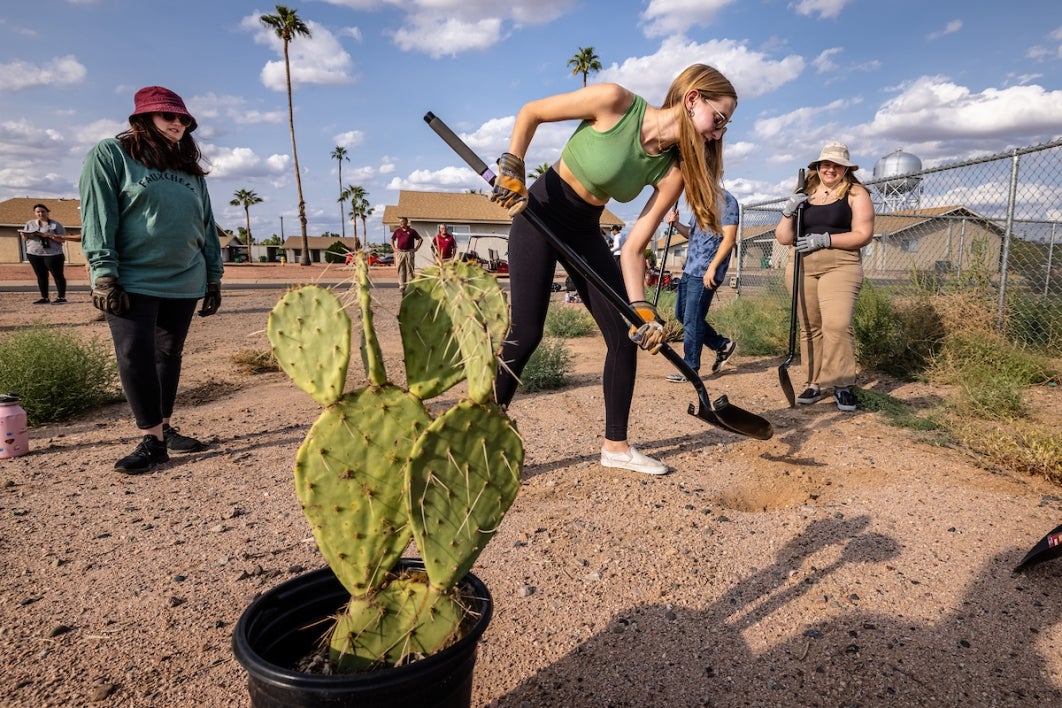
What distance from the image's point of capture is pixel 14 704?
66.6 inches

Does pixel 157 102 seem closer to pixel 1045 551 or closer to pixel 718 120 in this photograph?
pixel 718 120

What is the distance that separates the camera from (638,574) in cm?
237

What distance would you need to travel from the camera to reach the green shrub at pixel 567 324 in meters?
9.38

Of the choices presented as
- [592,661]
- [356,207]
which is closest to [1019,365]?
[592,661]

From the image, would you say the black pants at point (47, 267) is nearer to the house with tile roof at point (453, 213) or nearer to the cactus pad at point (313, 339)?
the cactus pad at point (313, 339)

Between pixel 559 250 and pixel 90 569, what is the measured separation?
7.37 feet

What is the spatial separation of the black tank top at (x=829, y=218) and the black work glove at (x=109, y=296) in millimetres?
4626

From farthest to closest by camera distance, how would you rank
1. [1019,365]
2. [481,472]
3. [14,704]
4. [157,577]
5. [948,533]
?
[1019,365], [948,533], [157,577], [14,704], [481,472]

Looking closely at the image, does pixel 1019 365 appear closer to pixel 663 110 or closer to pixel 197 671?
pixel 663 110

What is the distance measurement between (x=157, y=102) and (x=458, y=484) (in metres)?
2.97

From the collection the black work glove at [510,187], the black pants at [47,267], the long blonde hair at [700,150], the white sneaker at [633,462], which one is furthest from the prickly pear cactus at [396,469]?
the black pants at [47,267]

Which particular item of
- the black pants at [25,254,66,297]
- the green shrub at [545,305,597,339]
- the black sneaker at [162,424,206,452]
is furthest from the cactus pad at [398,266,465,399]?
the black pants at [25,254,66,297]

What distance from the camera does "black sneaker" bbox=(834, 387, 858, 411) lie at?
473 centimetres

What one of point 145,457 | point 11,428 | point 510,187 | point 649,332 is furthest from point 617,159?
point 11,428
